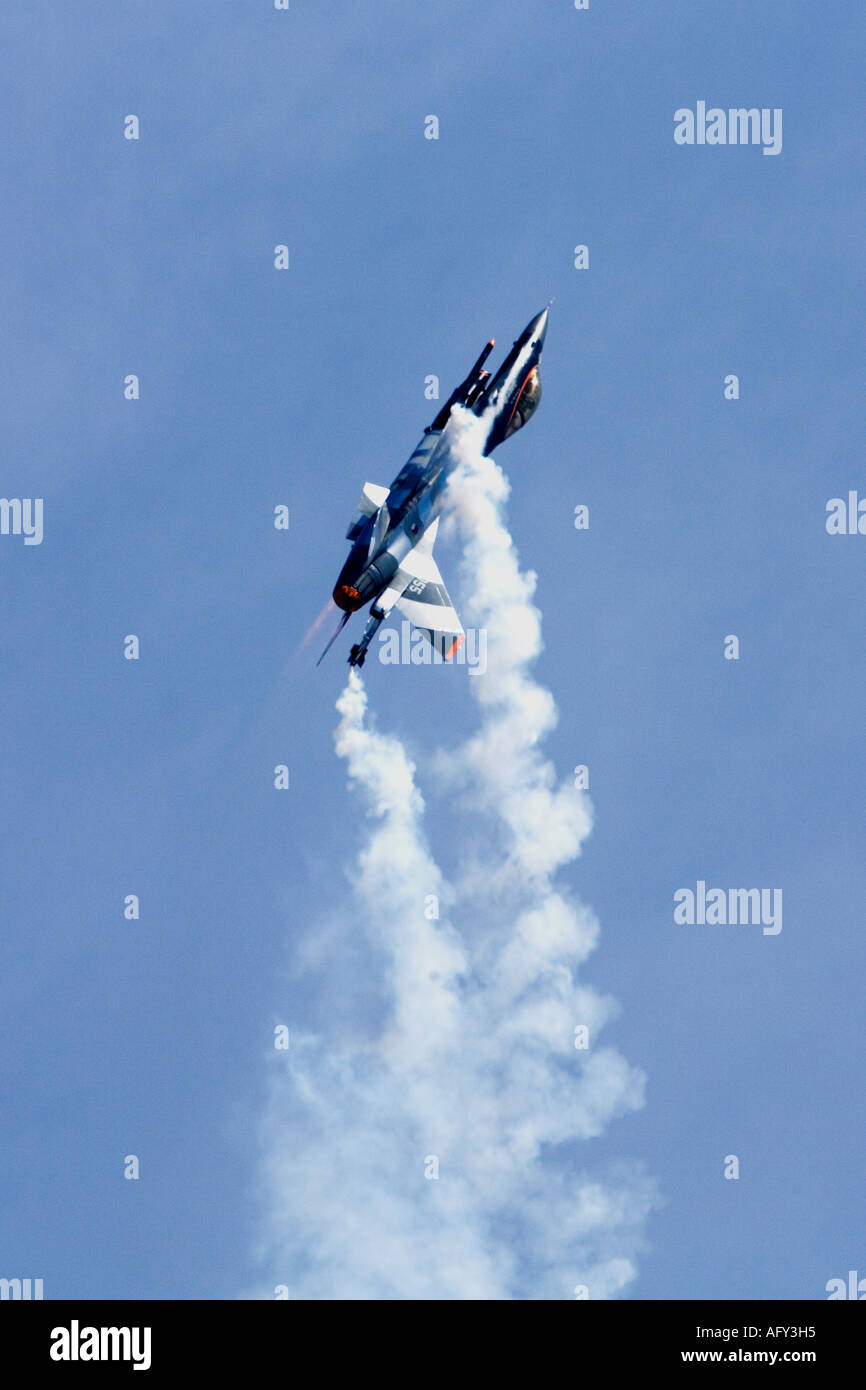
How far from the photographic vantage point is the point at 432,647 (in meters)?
93.4

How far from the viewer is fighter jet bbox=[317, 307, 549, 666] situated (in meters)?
91.9

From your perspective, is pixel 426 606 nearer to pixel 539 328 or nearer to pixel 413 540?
pixel 413 540

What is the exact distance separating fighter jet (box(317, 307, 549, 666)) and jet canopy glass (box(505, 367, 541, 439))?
1262mm

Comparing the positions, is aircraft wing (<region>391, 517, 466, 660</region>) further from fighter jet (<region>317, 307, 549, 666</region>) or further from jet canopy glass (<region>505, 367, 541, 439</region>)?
jet canopy glass (<region>505, 367, 541, 439</region>)

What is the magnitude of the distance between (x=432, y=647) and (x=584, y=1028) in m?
17.2

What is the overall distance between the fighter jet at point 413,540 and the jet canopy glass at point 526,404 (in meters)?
1.26

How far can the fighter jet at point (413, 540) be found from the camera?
3620 inches

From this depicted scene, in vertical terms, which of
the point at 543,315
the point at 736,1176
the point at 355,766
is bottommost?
the point at 736,1176

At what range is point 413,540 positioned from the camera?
93562mm
